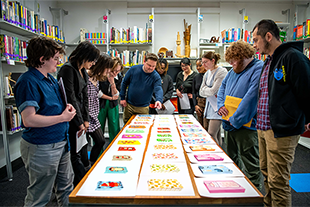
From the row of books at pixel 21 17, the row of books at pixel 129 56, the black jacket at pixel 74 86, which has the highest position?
the row of books at pixel 21 17

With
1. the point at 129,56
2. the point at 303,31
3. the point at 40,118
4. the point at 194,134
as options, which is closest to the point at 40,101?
the point at 40,118

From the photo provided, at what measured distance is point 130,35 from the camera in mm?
4230

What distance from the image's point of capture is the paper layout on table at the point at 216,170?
1.08m

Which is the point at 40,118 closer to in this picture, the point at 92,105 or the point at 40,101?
the point at 40,101

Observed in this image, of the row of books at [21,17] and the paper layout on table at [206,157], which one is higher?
the row of books at [21,17]

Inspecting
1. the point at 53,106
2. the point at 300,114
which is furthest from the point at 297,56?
the point at 53,106

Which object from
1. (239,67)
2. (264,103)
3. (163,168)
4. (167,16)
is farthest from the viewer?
(167,16)

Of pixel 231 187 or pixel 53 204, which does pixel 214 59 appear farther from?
pixel 53 204

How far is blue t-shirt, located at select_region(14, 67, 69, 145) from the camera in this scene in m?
1.14

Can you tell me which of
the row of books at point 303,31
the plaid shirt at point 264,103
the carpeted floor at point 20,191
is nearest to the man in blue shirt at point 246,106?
the plaid shirt at point 264,103

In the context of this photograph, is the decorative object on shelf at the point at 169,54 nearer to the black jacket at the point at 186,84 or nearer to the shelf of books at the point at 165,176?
the black jacket at the point at 186,84

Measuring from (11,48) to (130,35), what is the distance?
2301 mm

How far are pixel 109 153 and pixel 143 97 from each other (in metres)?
1.42

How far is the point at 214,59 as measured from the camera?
2.44m
